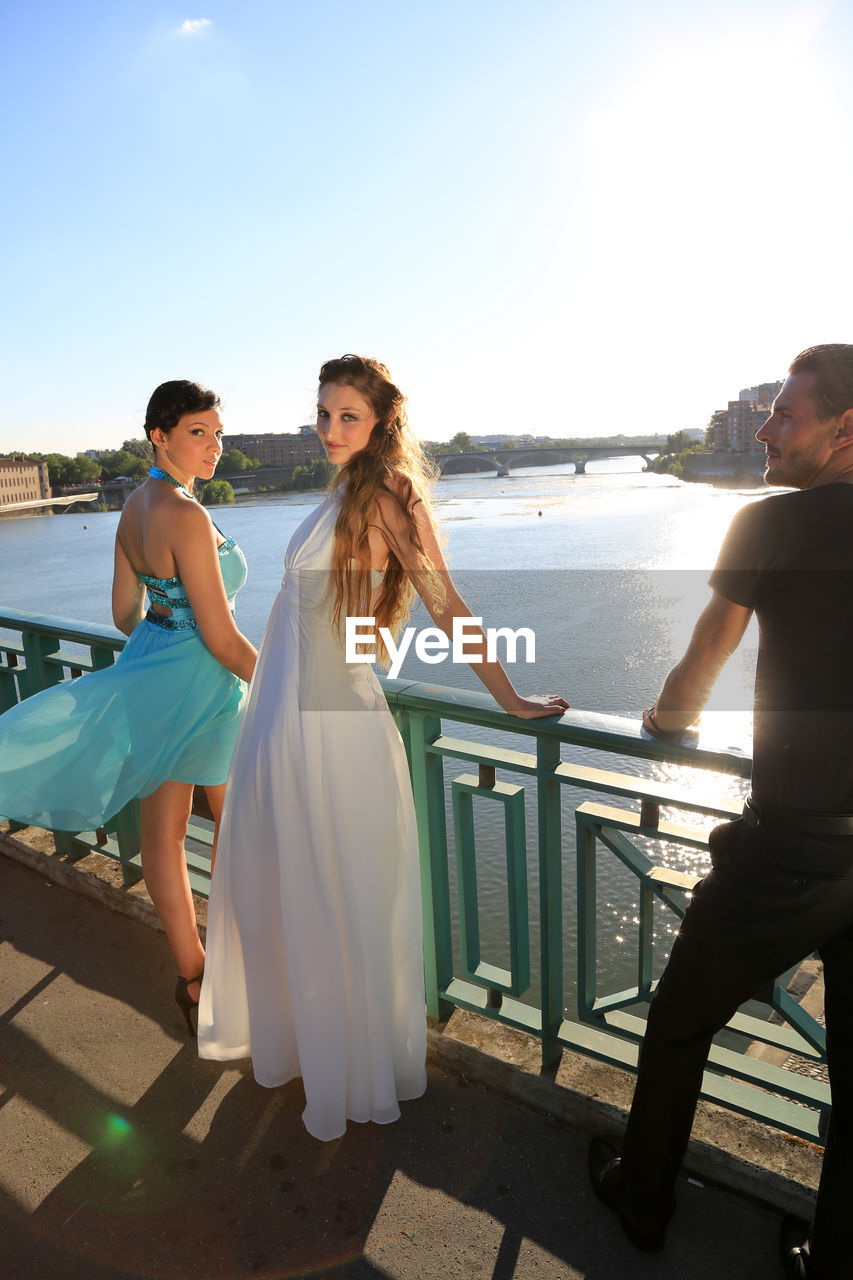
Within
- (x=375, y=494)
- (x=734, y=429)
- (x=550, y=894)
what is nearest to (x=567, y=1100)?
(x=550, y=894)

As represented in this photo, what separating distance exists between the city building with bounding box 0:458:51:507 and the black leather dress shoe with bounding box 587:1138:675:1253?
72.9 meters

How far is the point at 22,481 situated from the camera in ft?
234

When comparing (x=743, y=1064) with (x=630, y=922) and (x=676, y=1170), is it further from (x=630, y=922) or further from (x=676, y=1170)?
(x=630, y=922)

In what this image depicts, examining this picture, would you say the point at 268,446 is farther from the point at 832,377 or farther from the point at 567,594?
the point at 832,377

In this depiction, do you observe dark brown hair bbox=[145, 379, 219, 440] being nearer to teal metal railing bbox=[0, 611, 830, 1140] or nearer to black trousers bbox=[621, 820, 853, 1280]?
teal metal railing bbox=[0, 611, 830, 1140]

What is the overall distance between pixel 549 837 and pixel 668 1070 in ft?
1.61

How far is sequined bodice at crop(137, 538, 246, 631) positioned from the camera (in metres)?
1.84

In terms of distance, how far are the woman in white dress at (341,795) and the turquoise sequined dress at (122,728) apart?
27cm

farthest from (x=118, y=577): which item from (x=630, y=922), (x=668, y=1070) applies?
(x=630, y=922)

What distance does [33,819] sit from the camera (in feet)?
6.32

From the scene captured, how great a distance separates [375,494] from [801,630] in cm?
72

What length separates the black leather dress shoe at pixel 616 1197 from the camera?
138 cm

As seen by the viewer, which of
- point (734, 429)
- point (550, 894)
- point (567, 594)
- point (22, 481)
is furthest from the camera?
point (22, 481)

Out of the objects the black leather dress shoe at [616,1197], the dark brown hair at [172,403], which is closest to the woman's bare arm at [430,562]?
the dark brown hair at [172,403]
